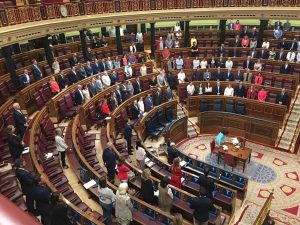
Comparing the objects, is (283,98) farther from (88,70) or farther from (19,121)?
(19,121)

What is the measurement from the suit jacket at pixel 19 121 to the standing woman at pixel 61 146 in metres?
1.19

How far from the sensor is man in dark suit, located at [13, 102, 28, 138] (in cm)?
751

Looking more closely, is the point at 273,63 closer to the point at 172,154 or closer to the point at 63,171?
the point at 172,154

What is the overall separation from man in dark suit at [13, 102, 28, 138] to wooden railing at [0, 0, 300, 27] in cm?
356

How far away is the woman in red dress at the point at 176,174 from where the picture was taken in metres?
6.67

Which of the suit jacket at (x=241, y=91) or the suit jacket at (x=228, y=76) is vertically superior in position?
the suit jacket at (x=228, y=76)

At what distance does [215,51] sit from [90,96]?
284 inches

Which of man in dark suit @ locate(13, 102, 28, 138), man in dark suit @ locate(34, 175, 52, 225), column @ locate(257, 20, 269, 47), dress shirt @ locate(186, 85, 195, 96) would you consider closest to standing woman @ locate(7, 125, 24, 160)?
man in dark suit @ locate(13, 102, 28, 138)

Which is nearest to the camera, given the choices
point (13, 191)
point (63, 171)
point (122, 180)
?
point (13, 191)

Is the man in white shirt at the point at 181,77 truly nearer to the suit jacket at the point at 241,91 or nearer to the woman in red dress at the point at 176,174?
the suit jacket at the point at 241,91

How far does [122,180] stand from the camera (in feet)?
21.7

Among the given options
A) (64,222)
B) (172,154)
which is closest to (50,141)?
(172,154)

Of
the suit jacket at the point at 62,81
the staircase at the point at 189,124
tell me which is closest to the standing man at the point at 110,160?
the suit jacket at the point at 62,81

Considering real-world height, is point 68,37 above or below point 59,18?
below
